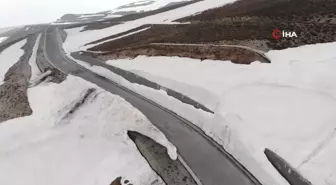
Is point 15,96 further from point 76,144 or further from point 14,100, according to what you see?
point 76,144

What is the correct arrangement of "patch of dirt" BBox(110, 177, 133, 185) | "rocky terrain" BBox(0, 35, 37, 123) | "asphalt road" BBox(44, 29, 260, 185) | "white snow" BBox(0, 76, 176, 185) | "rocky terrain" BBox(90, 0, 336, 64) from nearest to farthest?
1. "asphalt road" BBox(44, 29, 260, 185)
2. "patch of dirt" BBox(110, 177, 133, 185)
3. "white snow" BBox(0, 76, 176, 185)
4. "rocky terrain" BBox(0, 35, 37, 123)
5. "rocky terrain" BBox(90, 0, 336, 64)

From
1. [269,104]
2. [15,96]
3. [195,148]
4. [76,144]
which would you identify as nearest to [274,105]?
[269,104]

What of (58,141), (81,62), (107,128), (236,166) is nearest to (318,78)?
(236,166)

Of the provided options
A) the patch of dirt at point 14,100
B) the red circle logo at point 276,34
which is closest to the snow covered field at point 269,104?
the red circle logo at point 276,34

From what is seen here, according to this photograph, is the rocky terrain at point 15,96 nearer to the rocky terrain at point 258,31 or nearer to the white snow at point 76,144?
the white snow at point 76,144

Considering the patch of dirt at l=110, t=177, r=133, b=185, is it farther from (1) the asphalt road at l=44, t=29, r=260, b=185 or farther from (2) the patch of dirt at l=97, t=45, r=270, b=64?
(2) the patch of dirt at l=97, t=45, r=270, b=64

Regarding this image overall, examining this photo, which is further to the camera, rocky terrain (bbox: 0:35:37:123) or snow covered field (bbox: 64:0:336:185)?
rocky terrain (bbox: 0:35:37:123)

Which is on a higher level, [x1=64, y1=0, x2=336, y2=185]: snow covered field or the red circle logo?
the red circle logo

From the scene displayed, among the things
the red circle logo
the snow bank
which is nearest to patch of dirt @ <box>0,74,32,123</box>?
the snow bank
